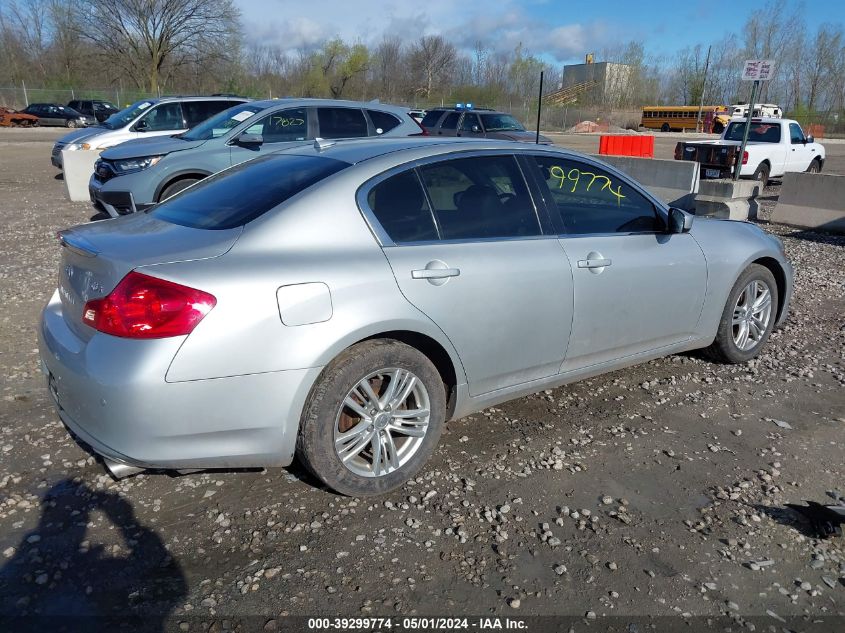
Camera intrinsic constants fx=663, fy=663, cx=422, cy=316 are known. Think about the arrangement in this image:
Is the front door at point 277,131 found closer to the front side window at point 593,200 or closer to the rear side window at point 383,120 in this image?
the rear side window at point 383,120

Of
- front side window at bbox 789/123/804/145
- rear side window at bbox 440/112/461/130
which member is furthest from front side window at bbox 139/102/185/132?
front side window at bbox 789/123/804/145

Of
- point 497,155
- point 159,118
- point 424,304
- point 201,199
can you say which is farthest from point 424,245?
point 159,118

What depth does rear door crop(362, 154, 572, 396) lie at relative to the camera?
3236mm

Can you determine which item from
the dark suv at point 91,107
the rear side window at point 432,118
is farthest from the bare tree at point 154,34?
the rear side window at point 432,118

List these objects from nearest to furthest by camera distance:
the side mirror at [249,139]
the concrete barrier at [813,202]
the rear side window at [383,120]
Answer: the side mirror at [249,139] < the rear side window at [383,120] < the concrete barrier at [813,202]

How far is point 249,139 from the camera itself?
28.4 feet

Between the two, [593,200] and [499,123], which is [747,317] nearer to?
[593,200]

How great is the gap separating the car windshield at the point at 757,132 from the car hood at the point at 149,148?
13.4 metres

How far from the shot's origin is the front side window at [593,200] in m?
3.93

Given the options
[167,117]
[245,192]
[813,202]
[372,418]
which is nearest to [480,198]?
[245,192]

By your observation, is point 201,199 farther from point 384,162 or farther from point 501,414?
point 501,414

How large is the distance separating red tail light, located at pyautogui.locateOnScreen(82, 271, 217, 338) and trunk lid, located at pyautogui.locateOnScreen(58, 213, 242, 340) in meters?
0.11

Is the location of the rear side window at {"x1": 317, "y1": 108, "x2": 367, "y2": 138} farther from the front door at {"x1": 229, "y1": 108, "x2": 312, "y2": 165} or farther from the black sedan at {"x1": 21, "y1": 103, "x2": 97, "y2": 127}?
the black sedan at {"x1": 21, "y1": 103, "x2": 97, "y2": 127}

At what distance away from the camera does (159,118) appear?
42.9 ft
